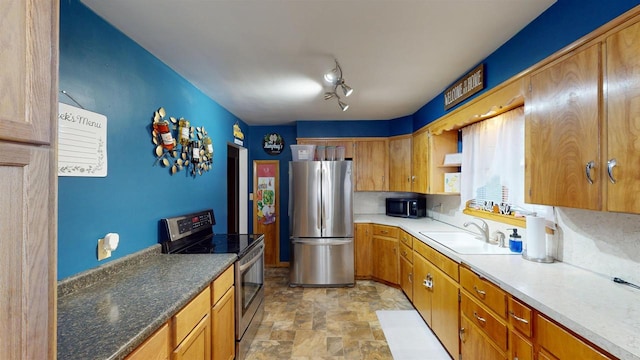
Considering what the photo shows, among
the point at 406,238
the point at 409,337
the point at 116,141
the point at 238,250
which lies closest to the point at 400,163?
the point at 406,238

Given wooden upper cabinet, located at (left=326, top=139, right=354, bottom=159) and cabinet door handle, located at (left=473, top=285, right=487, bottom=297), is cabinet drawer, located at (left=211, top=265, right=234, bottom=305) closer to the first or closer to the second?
cabinet door handle, located at (left=473, top=285, right=487, bottom=297)

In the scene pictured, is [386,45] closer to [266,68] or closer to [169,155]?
[266,68]

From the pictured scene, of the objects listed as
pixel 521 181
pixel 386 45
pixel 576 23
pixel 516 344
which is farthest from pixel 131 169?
pixel 521 181

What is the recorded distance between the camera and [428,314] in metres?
2.54

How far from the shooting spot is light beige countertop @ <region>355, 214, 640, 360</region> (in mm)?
924

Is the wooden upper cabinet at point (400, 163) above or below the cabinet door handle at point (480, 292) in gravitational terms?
above

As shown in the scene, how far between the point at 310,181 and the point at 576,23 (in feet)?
9.19

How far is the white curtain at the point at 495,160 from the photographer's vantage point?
2146 mm

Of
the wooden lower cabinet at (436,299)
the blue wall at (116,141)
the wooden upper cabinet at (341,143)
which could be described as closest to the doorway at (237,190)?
the wooden upper cabinet at (341,143)

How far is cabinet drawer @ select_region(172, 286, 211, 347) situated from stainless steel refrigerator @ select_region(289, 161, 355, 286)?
2.08 m

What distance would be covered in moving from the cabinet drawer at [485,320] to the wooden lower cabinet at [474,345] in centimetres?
4

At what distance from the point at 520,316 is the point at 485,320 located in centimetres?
35

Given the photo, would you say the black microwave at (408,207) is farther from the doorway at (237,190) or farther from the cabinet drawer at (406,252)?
the doorway at (237,190)

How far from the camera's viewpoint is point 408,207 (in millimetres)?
3859
